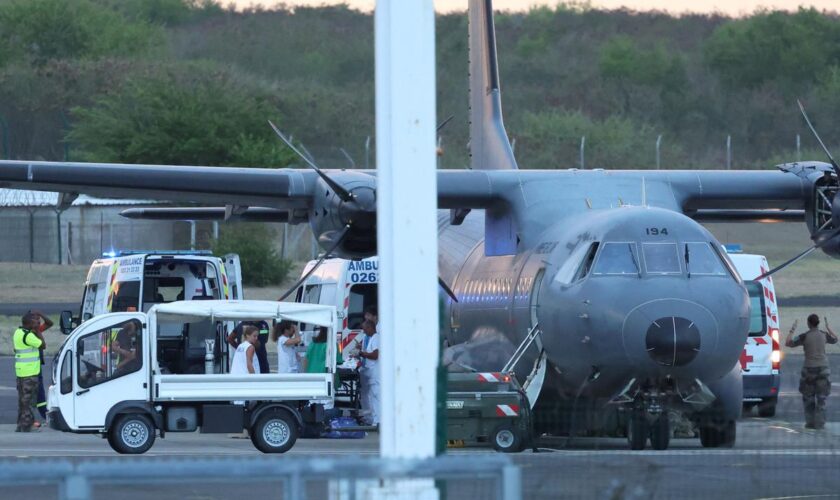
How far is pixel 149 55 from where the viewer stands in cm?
7200

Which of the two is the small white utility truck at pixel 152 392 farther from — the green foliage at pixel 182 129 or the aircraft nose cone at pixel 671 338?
the green foliage at pixel 182 129

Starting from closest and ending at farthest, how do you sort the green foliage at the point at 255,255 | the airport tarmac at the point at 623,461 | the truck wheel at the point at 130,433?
the airport tarmac at the point at 623,461 < the truck wheel at the point at 130,433 < the green foliage at the point at 255,255

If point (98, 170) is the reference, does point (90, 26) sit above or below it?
above

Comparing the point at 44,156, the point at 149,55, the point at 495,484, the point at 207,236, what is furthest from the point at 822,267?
the point at 495,484

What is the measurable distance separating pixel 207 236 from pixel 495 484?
39.0 metres

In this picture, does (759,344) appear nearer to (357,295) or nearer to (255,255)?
(357,295)

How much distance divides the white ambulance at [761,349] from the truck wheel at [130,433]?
7523 millimetres

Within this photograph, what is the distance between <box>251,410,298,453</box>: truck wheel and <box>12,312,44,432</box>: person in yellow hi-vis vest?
146 inches

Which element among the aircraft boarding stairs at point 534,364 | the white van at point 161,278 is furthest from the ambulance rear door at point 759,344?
the white van at point 161,278

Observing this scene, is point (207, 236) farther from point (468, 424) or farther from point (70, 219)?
point (468, 424)

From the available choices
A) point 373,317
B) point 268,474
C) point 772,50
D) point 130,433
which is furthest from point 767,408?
point 772,50

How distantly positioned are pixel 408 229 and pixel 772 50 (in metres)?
62.1

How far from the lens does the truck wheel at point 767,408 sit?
17.5 meters

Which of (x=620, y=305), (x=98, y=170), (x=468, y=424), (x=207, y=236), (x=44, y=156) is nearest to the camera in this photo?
(x=620, y=305)
